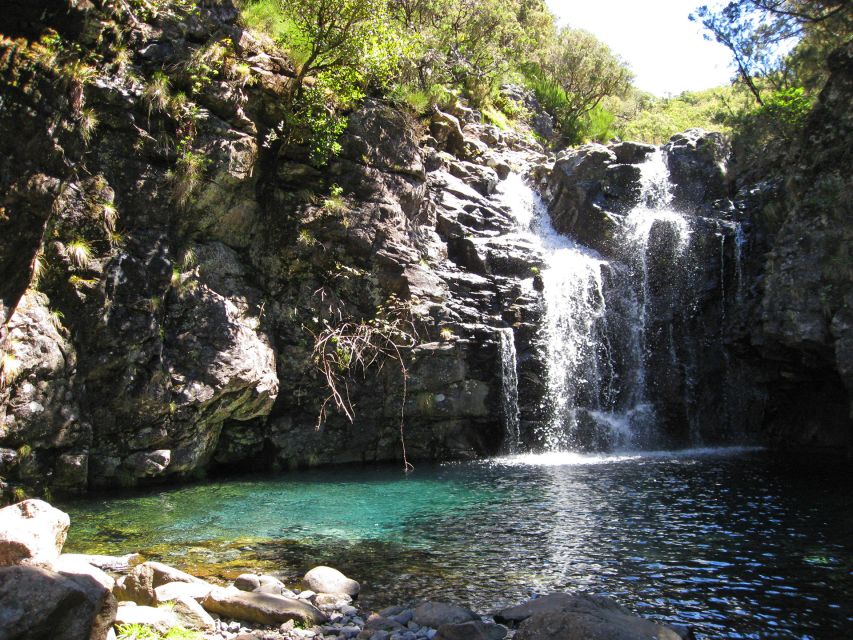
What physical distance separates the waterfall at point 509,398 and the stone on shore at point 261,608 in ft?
35.0

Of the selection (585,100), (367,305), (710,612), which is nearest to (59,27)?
(367,305)

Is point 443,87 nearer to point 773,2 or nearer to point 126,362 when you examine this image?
point 773,2

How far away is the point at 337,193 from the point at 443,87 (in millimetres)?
7611

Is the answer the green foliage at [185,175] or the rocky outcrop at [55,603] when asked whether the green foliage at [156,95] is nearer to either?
the green foliage at [185,175]

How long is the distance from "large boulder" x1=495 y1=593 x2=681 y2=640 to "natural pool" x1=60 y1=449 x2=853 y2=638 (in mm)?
1354

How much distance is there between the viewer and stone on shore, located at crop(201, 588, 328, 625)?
19.6 feet

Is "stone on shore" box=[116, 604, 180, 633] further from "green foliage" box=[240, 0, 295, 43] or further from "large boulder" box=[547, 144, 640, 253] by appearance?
"large boulder" box=[547, 144, 640, 253]

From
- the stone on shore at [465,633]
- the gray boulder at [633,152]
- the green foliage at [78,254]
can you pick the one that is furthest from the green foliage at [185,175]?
the gray boulder at [633,152]

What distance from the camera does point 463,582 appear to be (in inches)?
282

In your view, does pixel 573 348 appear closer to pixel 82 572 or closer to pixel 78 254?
pixel 78 254

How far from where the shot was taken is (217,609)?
6121 millimetres

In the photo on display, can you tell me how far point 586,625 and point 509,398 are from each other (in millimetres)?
11918

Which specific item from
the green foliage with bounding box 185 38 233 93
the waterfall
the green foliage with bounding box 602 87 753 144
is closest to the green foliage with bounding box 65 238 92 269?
the green foliage with bounding box 185 38 233 93

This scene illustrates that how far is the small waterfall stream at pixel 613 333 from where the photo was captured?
1670 centimetres
